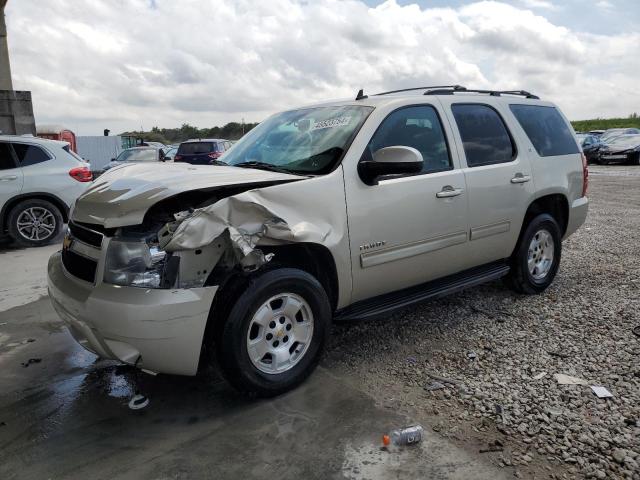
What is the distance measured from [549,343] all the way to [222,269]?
2573 millimetres

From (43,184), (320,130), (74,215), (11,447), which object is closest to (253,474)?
(11,447)

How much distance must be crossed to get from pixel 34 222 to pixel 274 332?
640 centimetres

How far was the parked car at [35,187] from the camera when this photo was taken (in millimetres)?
7891

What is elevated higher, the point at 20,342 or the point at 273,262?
the point at 273,262

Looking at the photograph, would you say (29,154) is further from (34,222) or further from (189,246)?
(189,246)

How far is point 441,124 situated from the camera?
4195 millimetres

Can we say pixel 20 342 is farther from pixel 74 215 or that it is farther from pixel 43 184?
pixel 43 184

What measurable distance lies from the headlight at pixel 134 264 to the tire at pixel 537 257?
3.39m

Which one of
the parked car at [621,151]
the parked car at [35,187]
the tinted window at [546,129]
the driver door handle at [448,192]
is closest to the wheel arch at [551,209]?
the tinted window at [546,129]

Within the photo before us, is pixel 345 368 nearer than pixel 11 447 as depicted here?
No

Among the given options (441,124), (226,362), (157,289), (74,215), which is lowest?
(226,362)

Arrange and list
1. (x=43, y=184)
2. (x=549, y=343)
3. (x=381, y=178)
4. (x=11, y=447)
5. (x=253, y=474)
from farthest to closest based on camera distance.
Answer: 1. (x=43, y=184)
2. (x=549, y=343)
3. (x=381, y=178)
4. (x=11, y=447)
5. (x=253, y=474)

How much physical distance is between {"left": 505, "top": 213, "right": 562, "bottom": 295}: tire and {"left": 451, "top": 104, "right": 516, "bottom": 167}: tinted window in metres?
0.76

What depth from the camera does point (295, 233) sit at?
310 centimetres
